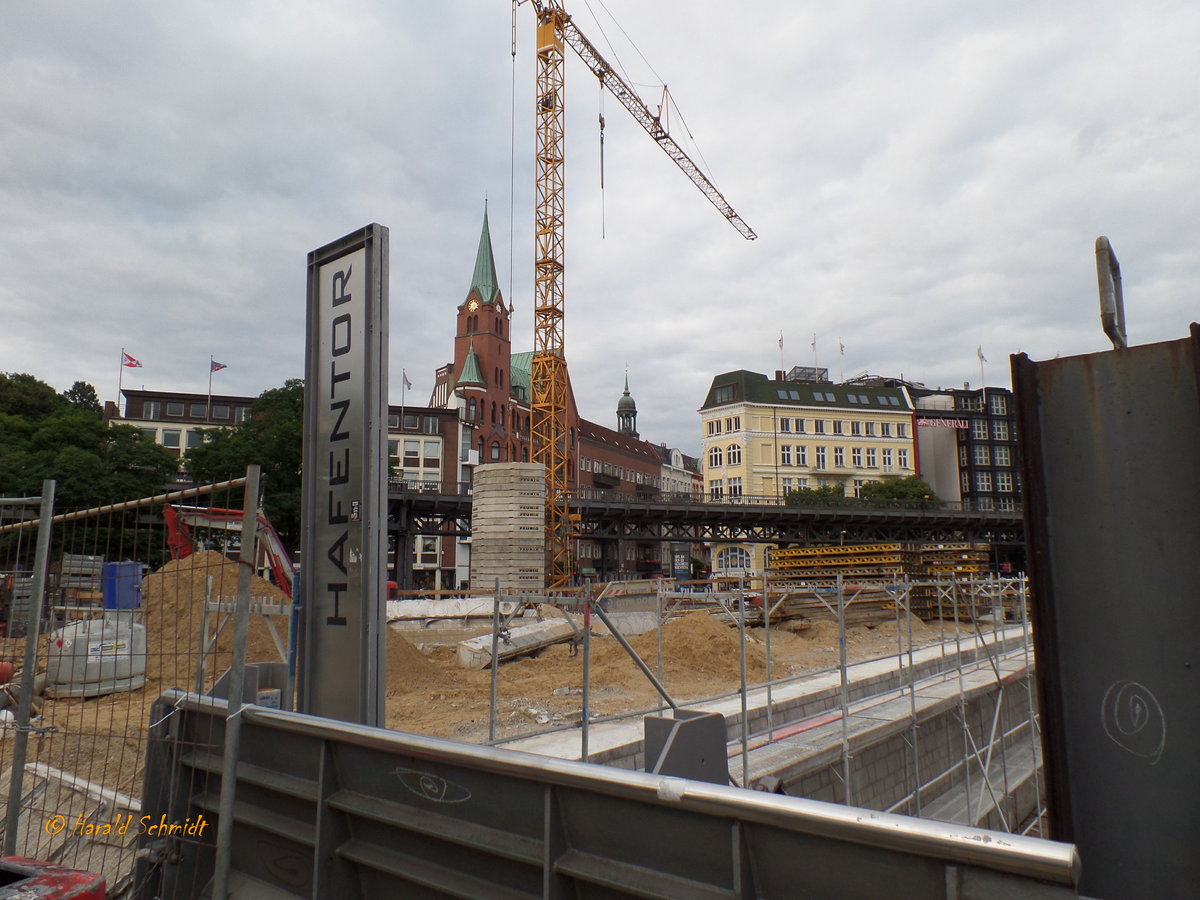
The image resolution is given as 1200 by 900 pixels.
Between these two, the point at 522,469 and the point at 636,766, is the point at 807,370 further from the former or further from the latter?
the point at 636,766

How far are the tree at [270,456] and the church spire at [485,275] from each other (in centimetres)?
3991

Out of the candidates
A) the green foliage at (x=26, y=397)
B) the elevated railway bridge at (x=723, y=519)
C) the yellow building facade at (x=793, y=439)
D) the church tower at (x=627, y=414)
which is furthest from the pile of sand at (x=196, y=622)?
the church tower at (x=627, y=414)

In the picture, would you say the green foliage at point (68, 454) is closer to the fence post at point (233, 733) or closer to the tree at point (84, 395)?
the tree at point (84, 395)

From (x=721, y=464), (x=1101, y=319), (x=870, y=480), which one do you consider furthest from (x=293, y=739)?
(x=870, y=480)

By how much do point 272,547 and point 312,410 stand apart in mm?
9425

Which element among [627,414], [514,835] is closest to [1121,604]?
[514,835]

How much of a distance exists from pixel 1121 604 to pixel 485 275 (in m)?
91.1

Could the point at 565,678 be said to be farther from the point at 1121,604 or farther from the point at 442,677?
the point at 1121,604

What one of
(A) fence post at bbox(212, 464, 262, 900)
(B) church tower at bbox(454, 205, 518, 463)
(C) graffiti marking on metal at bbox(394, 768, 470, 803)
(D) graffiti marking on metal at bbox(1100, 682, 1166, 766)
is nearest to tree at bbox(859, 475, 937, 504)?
(B) church tower at bbox(454, 205, 518, 463)

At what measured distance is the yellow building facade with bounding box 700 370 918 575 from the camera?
81.2 m

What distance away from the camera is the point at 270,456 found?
46906 millimetres

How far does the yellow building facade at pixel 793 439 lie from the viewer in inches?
3199

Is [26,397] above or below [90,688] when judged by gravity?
above

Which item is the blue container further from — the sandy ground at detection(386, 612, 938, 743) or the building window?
the building window
